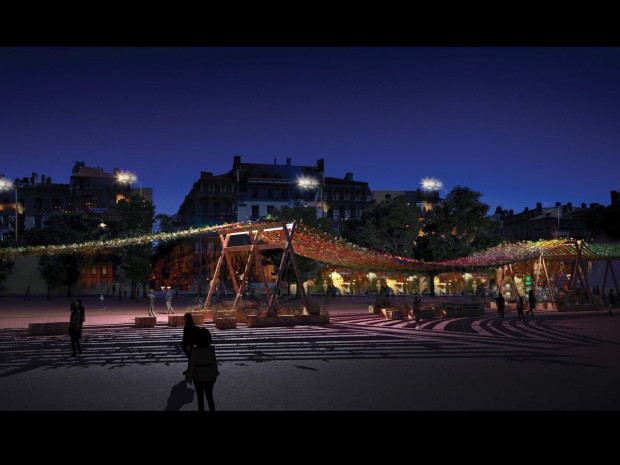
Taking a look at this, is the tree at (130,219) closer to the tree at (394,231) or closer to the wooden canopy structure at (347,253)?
the tree at (394,231)

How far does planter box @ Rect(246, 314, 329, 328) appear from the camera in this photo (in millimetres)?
20734

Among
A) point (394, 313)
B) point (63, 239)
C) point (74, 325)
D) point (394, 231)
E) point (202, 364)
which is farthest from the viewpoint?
point (394, 231)

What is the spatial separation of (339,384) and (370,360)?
3.12 metres

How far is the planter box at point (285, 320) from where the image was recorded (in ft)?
68.0

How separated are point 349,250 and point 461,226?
106ft

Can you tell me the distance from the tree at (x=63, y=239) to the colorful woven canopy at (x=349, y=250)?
27.6 metres

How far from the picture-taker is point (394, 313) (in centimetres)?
2552

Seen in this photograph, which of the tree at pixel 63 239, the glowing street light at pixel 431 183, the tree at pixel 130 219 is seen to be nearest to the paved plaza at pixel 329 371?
the tree at pixel 130 219

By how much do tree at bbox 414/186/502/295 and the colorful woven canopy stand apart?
1786cm

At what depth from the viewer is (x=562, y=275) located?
40969mm

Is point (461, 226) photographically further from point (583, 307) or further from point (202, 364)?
point (202, 364)

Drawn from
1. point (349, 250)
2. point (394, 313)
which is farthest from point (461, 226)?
point (349, 250)
